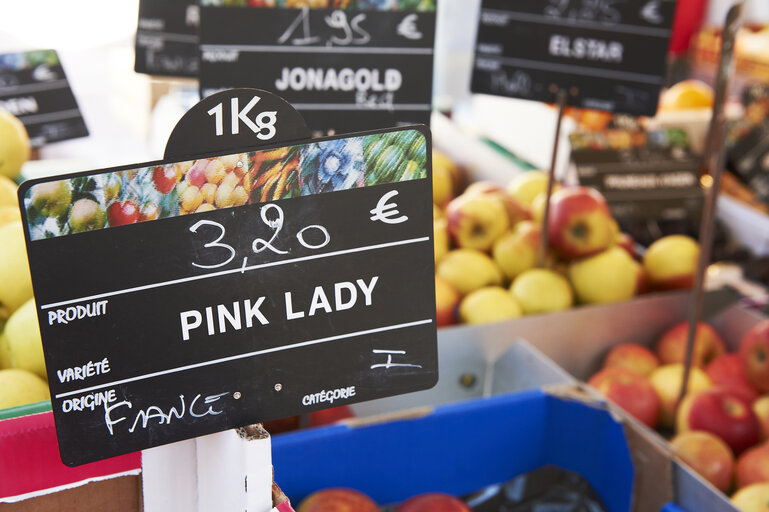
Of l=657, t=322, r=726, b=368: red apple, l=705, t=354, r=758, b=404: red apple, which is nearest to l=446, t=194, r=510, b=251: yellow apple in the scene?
l=657, t=322, r=726, b=368: red apple

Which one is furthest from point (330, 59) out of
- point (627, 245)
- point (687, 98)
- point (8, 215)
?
point (687, 98)

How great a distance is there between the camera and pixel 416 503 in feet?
4.11

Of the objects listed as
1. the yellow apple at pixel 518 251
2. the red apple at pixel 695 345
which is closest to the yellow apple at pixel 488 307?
the yellow apple at pixel 518 251

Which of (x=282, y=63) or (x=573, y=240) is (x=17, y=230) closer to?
(x=282, y=63)

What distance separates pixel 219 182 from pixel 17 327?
0.52 meters

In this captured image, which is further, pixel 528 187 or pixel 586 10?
pixel 528 187

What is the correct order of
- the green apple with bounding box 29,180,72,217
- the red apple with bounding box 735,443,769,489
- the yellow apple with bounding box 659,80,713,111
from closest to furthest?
the green apple with bounding box 29,180,72,217 < the red apple with bounding box 735,443,769,489 < the yellow apple with bounding box 659,80,713,111

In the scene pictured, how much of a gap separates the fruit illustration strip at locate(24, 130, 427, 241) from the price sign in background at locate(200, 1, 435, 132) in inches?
29.1

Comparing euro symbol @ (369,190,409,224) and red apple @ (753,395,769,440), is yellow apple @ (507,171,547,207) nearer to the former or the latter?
red apple @ (753,395,769,440)

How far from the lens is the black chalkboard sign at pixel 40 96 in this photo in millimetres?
1923

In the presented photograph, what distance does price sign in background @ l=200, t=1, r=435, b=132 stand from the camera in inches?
57.5

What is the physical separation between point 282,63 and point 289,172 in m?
0.79

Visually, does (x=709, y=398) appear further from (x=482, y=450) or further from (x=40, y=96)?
(x=40, y=96)

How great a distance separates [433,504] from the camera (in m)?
1.24
